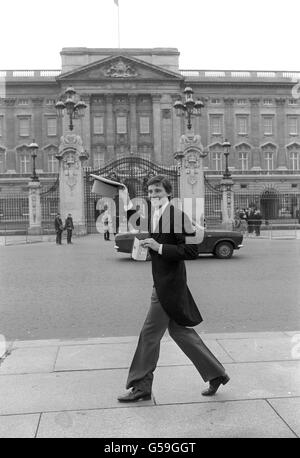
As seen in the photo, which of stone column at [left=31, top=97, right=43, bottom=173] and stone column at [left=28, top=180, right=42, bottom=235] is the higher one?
stone column at [left=31, top=97, right=43, bottom=173]

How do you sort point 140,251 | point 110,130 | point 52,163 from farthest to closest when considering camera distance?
point 52,163 < point 110,130 < point 140,251

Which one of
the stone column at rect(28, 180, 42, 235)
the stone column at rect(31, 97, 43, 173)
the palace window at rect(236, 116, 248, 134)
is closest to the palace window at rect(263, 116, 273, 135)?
the palace window at rect(236, 116, 248, 134)

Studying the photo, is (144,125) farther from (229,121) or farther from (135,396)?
(135,396)

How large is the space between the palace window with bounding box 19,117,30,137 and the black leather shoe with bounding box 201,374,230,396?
220ft

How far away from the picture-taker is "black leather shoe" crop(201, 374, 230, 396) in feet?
14.5

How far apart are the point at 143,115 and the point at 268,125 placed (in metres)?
17.4

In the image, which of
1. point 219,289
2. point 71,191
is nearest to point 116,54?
point 71,191

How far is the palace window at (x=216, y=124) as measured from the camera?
69688mm

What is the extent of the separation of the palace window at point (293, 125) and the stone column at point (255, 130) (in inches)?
174

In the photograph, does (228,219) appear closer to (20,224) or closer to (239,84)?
(20,224)

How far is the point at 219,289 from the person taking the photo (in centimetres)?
1046

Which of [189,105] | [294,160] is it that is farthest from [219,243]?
[294,160]

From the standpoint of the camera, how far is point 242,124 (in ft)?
232

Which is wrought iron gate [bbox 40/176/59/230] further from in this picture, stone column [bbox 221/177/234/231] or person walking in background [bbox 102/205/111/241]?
stone column [bbox 221/177/234/231]
